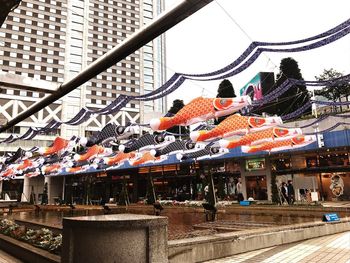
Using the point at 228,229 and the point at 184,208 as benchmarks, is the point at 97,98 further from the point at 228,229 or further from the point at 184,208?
the point at 228,229

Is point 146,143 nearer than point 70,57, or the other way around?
point 146,143

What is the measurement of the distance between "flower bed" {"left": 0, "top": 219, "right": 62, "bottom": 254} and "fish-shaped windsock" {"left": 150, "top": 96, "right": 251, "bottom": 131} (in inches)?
250

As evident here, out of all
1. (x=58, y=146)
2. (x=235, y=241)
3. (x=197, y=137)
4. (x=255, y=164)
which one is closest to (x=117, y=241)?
(x=235, y=241)

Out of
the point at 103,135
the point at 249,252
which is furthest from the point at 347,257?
the point at 103,135

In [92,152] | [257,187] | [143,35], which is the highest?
[92,152]

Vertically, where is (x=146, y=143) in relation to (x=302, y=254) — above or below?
above

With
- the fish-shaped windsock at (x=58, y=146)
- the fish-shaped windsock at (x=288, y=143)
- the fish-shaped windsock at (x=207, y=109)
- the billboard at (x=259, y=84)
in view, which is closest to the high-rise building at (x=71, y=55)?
the billboard at (x=259, y=84)

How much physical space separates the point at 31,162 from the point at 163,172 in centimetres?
1463

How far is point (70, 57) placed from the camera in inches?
3174

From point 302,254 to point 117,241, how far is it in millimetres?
4641

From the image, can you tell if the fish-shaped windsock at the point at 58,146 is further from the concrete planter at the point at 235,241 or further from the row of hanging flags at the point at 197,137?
the concrete planter at the point at 235,241

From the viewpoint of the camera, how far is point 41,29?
77.6 metres

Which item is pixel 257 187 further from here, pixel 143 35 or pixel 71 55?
pixel 71 55

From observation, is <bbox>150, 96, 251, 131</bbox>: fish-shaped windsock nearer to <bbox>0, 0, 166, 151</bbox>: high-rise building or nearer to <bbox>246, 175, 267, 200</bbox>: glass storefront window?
<bbox>246, 175, 267, 200</bbox>: glass storefront window
